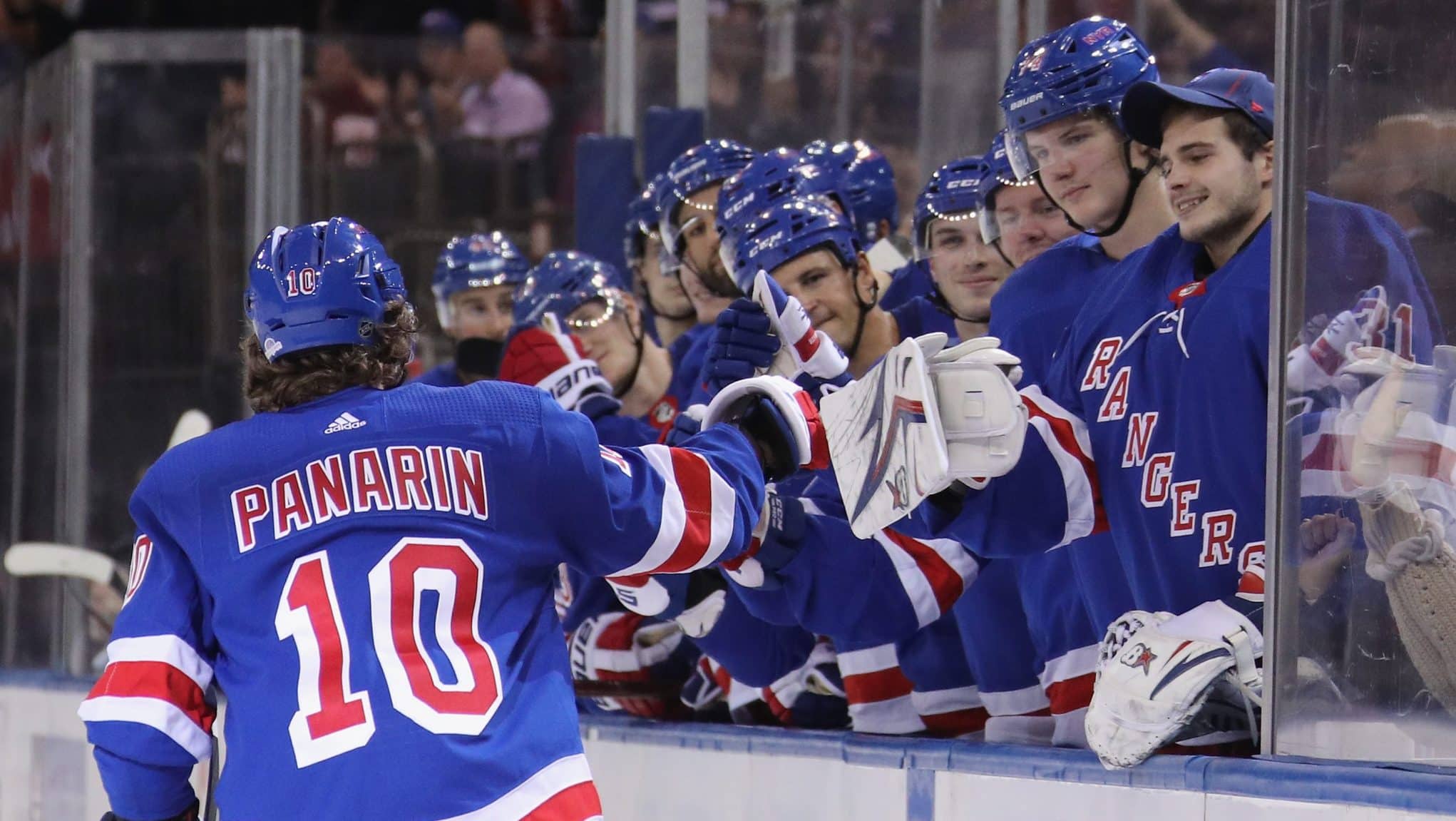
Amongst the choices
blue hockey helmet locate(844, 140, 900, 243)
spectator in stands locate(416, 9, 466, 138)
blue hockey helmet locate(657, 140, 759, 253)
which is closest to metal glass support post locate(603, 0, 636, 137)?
spectator in stands locate(416, 9, 466, 138)

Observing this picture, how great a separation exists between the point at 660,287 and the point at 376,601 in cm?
259

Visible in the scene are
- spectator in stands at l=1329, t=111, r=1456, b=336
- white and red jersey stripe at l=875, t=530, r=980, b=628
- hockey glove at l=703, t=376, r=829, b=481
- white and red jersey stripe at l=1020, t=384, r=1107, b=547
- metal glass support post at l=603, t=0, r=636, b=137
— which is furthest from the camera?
metal glass support post at l=603, t=0, r=636, b=137

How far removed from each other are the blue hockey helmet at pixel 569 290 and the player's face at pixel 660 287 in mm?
270

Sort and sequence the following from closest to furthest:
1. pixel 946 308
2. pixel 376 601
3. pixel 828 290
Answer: pixel 376 601 < pixel 828 290 < pixel 946 308

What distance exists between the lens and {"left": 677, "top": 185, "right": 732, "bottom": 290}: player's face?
424cm

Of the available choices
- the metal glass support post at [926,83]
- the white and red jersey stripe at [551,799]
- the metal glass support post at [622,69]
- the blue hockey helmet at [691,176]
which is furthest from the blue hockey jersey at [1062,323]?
Answer: the metal glass support post at [622,69]

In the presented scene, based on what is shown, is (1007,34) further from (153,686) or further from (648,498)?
(153,686)

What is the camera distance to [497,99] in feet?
19.7

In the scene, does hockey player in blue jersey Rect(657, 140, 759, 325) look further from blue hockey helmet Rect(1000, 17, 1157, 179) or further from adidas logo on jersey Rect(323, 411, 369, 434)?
adidas logo on jersey Rect(323, 411, 369, 434)

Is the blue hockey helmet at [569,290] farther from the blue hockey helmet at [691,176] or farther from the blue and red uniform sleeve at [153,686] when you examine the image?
the blue and red uniform sleeve at [153,686]

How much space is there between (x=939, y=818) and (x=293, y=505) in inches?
38.8

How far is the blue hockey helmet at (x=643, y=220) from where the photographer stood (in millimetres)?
4520

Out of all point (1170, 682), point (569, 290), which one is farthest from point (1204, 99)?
point (569, 290)

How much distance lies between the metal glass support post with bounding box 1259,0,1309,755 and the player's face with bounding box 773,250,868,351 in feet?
3.88
